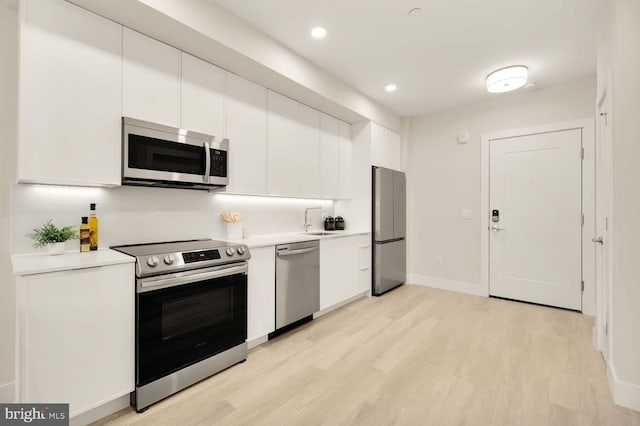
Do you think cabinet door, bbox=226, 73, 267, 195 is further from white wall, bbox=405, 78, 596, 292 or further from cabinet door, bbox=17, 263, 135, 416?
white wall, bbox=405, 78, 596, 292

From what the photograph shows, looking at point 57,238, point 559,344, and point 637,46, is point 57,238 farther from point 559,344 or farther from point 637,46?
point 559,344

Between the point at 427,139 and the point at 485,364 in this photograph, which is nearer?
the point at 485,364

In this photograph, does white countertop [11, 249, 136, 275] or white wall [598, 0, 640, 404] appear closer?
white countertop [11, 249, 136, 275]

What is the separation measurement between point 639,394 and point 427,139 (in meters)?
3.77

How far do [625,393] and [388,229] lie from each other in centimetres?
279

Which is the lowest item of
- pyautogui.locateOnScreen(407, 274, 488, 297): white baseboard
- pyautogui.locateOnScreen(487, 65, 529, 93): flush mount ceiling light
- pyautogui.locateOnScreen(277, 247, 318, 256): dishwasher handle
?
pyautogui.locateOnScreen(407, 274, 488, 297): white baseboard

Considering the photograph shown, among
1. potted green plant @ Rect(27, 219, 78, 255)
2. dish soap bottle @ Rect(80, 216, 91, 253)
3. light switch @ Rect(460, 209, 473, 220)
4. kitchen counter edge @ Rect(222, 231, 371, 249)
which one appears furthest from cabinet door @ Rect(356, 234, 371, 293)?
potted green plant @ Rect(27, 219, 78, 255)

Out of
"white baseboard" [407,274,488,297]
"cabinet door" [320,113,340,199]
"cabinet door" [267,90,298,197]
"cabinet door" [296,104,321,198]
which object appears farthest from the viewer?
"white baseboard" [407,274,488,297]

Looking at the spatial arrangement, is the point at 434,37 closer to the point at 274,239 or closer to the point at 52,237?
the point at 274,239

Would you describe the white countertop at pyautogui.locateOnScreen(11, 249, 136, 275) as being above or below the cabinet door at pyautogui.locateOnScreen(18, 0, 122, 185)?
below

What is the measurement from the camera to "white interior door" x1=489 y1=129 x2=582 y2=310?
366cm

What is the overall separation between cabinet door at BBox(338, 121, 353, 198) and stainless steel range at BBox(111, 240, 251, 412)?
213 centimetres

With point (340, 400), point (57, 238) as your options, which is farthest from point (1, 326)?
point (340, 400)

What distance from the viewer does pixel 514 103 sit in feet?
13.4
